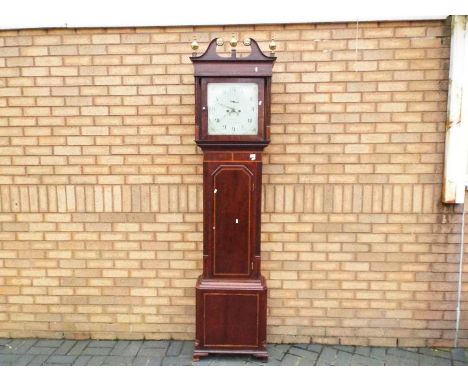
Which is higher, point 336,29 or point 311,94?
point 336,29

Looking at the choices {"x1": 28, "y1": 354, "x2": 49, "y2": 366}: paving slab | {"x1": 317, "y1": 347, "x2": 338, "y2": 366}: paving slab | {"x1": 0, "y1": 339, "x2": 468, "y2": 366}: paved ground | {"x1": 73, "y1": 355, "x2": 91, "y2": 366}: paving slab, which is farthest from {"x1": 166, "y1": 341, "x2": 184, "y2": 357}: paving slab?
{"x1": 317, "y1": 347, "x2": 338, "y2": 366}: paving slab

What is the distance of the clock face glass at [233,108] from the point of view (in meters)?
3.53

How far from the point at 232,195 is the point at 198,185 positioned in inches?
20.2

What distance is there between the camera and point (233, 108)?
3549mm

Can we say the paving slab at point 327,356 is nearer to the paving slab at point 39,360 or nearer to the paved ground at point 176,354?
the paved ground at point 176,354

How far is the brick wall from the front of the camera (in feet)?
13.0

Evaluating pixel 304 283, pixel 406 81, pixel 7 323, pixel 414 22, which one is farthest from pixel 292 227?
pixel 7 323

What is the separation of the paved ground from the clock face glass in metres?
1.86

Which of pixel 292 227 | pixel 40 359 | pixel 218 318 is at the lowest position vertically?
pixel 40 359

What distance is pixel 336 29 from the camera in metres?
3.93

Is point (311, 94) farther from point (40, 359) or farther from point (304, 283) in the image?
point (40, 359)

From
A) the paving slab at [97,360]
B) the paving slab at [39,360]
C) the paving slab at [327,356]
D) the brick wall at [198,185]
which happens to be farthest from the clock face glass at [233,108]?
the paving slab at [39,360]

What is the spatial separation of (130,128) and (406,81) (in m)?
2.34

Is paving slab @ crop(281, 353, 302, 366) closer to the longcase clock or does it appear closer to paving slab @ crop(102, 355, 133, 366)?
the longcase clock
